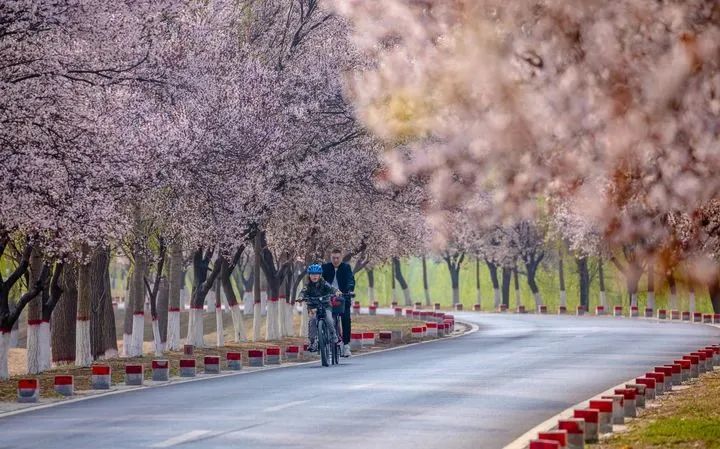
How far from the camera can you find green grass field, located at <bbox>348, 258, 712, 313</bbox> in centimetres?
8320

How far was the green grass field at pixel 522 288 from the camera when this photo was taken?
83200 millimetres

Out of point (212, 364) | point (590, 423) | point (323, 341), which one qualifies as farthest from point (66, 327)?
point (590, 423)

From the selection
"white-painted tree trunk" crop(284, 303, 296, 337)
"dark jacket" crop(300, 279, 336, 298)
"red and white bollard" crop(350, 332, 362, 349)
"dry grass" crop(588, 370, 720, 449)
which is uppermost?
"dark jacket" crop(300, 279, 336, 298)

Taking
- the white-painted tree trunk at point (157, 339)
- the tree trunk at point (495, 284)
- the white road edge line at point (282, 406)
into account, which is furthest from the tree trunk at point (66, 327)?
the tree trunk at point (495, 284)

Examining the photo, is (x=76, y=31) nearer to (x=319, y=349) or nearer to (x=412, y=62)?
(x=319, y=349)

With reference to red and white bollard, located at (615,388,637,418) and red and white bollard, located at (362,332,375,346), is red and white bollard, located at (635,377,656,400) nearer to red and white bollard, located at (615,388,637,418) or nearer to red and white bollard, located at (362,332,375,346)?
red and white bollard, located at (615,388,637,418)

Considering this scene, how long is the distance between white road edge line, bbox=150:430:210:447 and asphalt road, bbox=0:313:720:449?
0.04ft

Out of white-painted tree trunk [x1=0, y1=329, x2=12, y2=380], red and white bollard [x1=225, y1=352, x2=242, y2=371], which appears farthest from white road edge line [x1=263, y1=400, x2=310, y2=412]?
white-painted tree trunk [x1=0, y1=329, x2=12, y2=380]

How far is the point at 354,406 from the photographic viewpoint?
18.9m

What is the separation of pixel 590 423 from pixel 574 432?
135 cm

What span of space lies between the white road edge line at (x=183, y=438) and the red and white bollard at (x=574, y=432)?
12.2ft

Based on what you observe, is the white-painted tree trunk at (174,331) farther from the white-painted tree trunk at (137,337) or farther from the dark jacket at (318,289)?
the dark jacket at (318,289)

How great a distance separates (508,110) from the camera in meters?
13.1

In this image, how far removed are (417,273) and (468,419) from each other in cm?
11740
